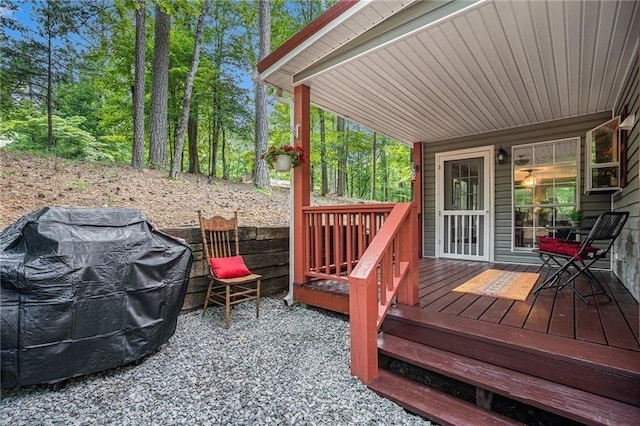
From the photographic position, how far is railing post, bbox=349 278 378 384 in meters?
1.83

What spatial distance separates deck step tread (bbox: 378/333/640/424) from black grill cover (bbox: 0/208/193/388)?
1.72m

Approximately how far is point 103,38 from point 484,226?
7372 mm

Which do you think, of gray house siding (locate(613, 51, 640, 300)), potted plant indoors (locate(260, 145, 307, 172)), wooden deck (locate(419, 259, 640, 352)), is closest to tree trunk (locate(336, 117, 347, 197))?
potted plant indoors (locate(260, 145, 307, 172))

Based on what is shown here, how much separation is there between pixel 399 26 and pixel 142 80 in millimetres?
5607

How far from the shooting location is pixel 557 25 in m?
2.22

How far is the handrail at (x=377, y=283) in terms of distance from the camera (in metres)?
1.84

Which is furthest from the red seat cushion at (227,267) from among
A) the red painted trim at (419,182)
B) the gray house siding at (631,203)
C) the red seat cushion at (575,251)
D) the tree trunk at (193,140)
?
the tree trunk at (193,140)

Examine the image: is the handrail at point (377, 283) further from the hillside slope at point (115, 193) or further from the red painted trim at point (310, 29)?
the hillside slope at point (115, 193)

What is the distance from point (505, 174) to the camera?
4855mm

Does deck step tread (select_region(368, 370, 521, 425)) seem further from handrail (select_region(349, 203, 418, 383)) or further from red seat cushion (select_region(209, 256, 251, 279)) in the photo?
red seat cushion (select_region(209, 256, 251, 279))

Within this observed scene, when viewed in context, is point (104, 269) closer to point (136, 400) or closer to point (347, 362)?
point (136, 400)

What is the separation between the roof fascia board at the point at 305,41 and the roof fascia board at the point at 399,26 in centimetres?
25

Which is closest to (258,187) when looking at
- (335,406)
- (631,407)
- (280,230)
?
(280,230)

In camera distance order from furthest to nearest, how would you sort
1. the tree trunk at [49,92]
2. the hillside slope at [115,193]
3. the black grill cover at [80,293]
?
1. the tree trunk at [49,92]
2. the hillside slope at [115,193]
3. the black grill cover at [80,293]
